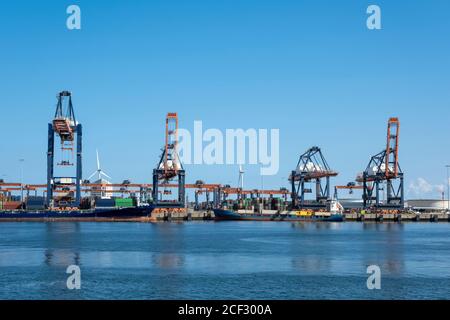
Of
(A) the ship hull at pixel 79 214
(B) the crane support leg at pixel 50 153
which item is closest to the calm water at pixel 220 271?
(B) the crane support leg at pixel 50 153

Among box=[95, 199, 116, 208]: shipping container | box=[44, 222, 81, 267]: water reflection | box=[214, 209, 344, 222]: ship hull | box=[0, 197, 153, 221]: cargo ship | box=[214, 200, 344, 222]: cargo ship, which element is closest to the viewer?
box=[44, 222, 81, 267]: water reflection

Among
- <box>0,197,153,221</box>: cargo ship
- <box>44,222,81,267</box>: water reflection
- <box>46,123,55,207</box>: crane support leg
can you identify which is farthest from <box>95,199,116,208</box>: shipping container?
<box>44,222,81,267</box>: water reflection

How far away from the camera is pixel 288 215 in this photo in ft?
Answer: 595

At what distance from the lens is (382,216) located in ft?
607

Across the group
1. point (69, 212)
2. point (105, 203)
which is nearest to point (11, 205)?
point (105, 203)

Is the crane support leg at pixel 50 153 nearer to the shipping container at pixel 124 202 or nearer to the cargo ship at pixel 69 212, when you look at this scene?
the cargo ship at pixel 69 212

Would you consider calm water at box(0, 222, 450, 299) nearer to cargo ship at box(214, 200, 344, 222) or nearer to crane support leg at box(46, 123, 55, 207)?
crane support leg at box(46, 123, 55, 207)

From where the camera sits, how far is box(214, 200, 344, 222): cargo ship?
588ft

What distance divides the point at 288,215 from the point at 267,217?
22.3ft

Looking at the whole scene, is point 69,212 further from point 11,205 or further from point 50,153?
point 11,205

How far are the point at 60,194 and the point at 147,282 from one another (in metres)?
120

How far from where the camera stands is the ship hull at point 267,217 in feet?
587
